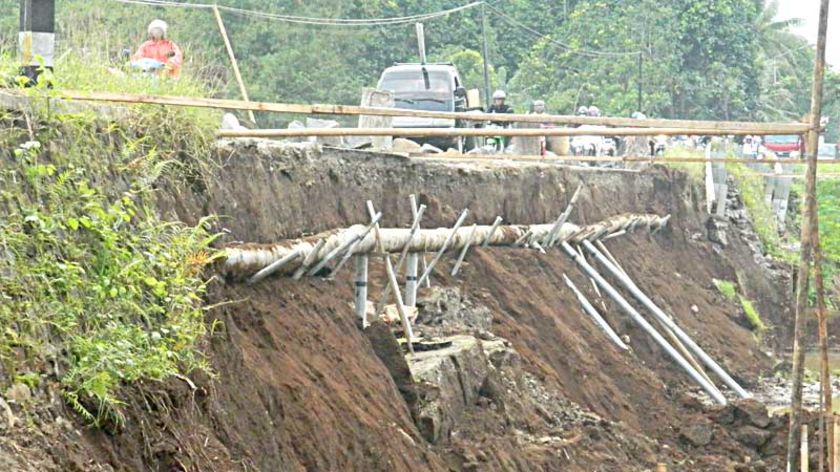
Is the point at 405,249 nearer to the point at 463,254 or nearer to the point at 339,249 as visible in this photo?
the point at 339,249

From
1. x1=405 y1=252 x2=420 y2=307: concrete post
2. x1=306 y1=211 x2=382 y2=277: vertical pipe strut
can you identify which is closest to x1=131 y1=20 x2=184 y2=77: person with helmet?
x1=306 y1=211 x2=382 y2=277: vertical pipe strut

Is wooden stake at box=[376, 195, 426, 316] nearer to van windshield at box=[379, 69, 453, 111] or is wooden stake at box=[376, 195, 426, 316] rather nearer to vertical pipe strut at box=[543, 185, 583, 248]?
vertical pipe strut at box=[543, 185, 583, 248]

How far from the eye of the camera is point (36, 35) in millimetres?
9703

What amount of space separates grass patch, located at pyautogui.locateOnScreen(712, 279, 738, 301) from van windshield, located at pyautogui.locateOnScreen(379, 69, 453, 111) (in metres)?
6.24

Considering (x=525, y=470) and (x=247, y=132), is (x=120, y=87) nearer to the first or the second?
(x=247, y=132)

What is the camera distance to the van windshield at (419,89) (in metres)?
29.1

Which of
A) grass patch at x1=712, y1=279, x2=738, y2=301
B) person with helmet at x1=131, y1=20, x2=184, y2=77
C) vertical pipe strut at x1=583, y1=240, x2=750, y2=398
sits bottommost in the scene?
grass patch at x1=712, y1=279, x2=738, y2=301

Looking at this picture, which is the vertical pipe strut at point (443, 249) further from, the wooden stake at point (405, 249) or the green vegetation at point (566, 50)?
the green vegetation at point (566, 50)

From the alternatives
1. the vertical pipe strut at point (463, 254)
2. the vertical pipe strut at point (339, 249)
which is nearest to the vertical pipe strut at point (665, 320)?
the vertical pipe strut at point (463, 254)

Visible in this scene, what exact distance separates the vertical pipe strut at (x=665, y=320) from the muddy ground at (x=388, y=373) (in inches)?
16.3

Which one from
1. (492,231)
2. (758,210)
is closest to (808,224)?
(492,231)

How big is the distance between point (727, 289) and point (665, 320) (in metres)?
8.23

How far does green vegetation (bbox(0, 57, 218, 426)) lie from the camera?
24.8 ft

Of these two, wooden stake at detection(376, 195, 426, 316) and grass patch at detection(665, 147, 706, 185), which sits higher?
wooden stake at detection(376, 195, 426, 316)
